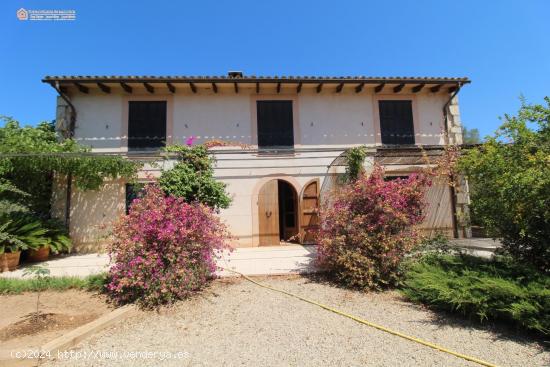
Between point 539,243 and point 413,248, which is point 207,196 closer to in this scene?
point 413,248

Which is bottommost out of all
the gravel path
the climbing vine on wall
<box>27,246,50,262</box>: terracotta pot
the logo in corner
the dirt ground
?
the gravel path

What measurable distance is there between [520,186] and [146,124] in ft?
32.3

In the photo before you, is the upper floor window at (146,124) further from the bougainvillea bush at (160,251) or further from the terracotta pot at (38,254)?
the bougainvillea bush at (160,251)

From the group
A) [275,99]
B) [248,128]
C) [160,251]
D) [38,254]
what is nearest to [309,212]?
[248,128]

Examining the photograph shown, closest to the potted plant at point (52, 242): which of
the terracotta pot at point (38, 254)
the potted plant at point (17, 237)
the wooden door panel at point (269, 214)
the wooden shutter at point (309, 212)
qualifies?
the terracotta pot at point (38, 254)

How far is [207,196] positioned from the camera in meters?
6.55

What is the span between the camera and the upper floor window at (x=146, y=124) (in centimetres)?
974

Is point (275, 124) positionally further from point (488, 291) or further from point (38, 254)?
point (38, 254)

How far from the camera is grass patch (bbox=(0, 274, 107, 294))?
17.6 feet

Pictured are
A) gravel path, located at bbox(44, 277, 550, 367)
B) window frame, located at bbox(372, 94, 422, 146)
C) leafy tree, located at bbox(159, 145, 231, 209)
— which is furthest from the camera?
window frame, located at bbox(372, 94, 422, 146)

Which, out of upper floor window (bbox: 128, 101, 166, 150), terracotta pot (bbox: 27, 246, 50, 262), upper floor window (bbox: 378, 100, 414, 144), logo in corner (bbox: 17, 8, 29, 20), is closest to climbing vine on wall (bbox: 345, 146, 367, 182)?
upper floor window (bbox: 378, 100, 414, 144)

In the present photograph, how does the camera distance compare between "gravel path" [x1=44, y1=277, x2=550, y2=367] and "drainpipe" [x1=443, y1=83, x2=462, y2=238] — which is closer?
"gravel path" [x1=44, y1=277, x2=550, y2=367]

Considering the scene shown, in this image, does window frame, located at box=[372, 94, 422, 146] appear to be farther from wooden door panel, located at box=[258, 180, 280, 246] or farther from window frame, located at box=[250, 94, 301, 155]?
wooden door panel, located at box=[258, 180, 280, 246]

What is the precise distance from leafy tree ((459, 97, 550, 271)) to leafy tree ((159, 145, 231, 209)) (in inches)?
201
